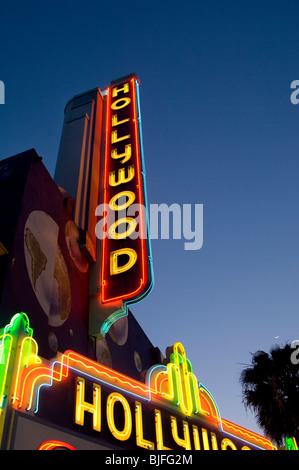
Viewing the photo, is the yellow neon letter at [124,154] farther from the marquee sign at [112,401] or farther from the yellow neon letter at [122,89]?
the marquee sign at [112,401]

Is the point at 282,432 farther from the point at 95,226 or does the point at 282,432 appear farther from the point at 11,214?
the point at 11,214

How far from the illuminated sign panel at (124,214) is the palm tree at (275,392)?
5.33 metres

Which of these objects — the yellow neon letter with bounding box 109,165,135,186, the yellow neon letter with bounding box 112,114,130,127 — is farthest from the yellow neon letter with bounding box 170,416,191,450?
the yellow neon letter with bounding box 112,114,130,127

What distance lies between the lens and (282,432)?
44.3 ft

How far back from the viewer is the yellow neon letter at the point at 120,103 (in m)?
19.4

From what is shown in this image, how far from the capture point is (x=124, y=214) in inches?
578

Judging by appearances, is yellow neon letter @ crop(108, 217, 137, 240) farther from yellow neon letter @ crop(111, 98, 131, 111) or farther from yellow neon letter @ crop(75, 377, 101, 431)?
yellow neon letter @ crop(111, 98, 131, 111)

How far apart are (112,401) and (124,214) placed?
723 centimetres

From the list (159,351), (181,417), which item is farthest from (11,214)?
(159,351)

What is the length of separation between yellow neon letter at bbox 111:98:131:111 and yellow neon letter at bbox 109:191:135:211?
229 inches

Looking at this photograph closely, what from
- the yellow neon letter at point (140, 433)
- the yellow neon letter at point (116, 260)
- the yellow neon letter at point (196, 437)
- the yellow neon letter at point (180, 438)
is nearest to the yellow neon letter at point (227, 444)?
the yellow neon letter at point (196, 437)

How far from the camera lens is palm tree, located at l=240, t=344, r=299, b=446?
44.4ft

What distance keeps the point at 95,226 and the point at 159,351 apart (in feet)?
30.4

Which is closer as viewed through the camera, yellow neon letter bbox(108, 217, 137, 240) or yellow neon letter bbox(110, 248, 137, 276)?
yellow neon letter bbox(110, 248, 137, 276)
